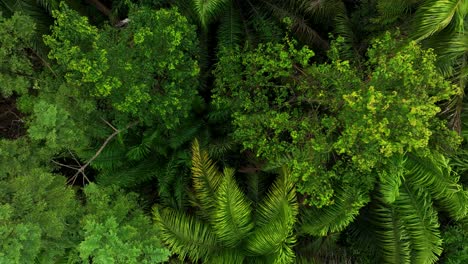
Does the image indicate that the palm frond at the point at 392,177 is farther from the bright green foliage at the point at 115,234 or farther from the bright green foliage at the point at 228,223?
the bright green foliage at the point at 115,234

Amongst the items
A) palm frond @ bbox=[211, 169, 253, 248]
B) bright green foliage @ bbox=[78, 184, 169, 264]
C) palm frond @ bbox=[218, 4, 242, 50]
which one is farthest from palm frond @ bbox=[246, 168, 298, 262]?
palm frond @ bbox=[218, 4, 242, 50]

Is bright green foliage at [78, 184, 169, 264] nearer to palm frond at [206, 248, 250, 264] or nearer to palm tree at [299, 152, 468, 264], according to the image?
palm frond at [206, 248, 250, 264]

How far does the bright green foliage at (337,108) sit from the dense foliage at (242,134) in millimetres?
28

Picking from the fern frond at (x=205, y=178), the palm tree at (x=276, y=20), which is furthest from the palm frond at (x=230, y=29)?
the fern frond at (x=205, y=178)

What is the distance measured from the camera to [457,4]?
4.39 metres

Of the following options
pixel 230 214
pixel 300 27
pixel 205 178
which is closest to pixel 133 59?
pixel 205 178

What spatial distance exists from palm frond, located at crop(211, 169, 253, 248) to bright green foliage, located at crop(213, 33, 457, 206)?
69 cm

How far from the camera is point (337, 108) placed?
504 cm

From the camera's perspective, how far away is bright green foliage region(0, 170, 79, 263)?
404cm

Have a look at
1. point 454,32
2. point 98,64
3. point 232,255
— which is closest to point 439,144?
point 454,32

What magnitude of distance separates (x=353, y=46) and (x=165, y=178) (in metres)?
4.17

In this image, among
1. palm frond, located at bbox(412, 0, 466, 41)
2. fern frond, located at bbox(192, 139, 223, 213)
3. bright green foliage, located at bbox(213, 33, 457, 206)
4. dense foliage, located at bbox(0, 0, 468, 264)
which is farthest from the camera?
fern frond, located at bbox(192, 139, 223, 213)

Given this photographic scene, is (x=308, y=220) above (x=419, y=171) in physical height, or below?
below

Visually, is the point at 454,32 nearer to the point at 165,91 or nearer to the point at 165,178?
the point at 165,91
